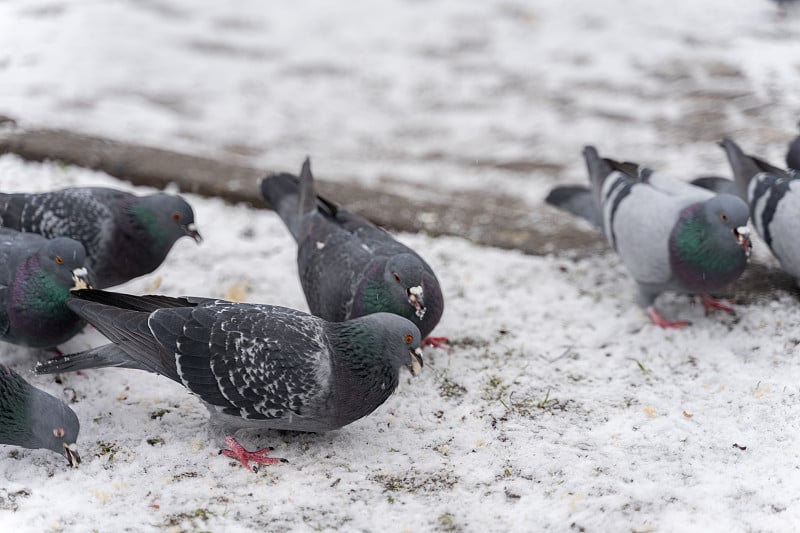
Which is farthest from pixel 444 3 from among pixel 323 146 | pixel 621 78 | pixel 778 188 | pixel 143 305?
pixel 143 305

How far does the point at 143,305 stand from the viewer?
3.99 m

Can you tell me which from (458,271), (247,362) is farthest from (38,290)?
(458,271)

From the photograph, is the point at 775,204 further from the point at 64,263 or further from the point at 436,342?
the point at 64,263

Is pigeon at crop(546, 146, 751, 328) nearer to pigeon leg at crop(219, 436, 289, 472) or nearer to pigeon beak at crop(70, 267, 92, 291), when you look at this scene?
pigeon leg at crop(219, 436, 289, 472)

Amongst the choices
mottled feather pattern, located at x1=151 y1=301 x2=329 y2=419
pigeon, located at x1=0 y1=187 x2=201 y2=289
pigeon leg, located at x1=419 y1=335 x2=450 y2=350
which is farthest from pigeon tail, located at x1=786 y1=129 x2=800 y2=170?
pigeon, located at x1=0 y1=187 x2=201 y2=289

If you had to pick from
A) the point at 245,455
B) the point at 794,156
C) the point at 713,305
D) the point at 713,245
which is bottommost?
the point at 245,455

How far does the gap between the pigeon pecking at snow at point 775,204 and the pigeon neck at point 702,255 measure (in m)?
0.43

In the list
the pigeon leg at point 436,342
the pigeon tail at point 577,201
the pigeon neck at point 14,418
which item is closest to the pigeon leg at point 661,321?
the pigeon tail at point 577,201

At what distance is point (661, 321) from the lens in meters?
5.11

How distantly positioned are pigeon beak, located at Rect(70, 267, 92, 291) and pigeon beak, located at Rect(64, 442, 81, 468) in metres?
0.93

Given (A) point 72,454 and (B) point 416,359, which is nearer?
(A) point 72,454

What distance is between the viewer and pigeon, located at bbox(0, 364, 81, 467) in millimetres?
3592

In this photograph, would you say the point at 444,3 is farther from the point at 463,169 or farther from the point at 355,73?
the point at 463,169

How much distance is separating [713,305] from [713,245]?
552 millimetres
